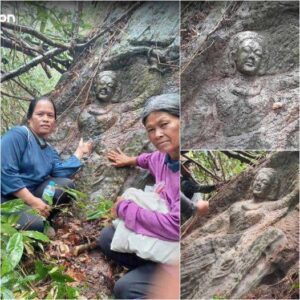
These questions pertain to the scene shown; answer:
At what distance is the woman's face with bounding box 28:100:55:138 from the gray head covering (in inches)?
15.3

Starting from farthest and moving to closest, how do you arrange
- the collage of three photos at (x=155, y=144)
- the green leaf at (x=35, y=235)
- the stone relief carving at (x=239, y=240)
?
Answer: the stone relief carving at (x=239, y=240) → the collage of three photos at (x=155, y=144) → the green leaf at (x=35, y=235)

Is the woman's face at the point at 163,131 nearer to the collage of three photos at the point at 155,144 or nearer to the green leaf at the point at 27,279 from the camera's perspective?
the collage of three photos at the point at 155,144

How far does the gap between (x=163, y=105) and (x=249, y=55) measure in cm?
45

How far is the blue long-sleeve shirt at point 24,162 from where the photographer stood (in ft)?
7.15

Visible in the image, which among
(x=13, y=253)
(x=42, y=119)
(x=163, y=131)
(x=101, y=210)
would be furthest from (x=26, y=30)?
(x=13, y=253)

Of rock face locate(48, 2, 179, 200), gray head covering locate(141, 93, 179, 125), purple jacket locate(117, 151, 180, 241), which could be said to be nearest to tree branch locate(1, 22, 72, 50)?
rock face locate(48, 2, 179, 200)

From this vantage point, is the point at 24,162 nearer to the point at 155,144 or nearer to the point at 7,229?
the point at 7,229

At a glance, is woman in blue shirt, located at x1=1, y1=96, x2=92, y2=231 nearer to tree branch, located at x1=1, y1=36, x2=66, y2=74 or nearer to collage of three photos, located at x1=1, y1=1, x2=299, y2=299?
collage of three photos, located at x1=1, y1=1, x2=299, y2=299

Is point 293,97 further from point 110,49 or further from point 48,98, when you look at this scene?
point 48,98

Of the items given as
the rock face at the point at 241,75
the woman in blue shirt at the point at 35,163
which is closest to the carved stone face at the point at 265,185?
the rock face at the point at 241,75

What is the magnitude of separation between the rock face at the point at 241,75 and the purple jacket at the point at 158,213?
0.53ft

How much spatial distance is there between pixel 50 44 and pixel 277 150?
1.07 meters

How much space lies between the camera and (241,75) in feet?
7.77

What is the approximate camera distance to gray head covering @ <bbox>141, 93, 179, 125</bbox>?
7.40 feet
